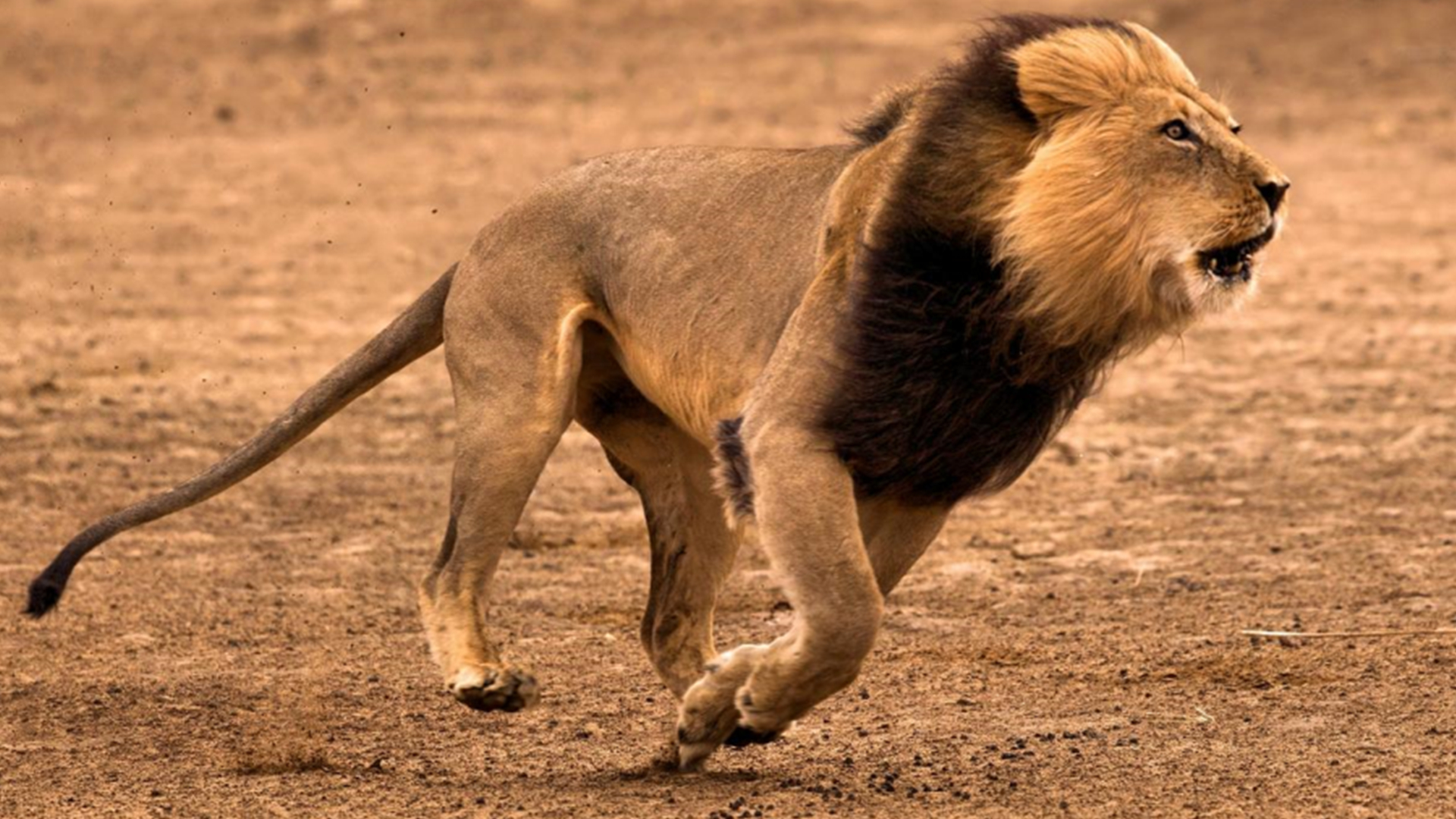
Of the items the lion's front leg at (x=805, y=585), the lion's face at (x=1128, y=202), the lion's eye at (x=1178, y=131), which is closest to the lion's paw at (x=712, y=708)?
the lion's front leg at (x=805, y=585)

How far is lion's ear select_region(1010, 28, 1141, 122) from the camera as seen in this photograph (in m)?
4.61

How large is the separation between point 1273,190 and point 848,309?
83cm

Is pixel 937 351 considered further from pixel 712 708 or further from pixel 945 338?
pixel 712 708

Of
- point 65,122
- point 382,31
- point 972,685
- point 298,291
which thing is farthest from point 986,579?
point 382,31

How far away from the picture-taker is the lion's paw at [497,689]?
17.0 feet

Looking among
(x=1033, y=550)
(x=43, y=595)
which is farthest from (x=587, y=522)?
(x=43, y=595)

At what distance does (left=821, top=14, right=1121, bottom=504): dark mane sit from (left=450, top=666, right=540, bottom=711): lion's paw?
0.88 m

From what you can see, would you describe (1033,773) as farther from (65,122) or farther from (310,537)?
(65,122)

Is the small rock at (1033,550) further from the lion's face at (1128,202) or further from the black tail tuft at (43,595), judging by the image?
the black tail tuft at (43,595)

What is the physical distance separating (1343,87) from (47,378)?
9.09m

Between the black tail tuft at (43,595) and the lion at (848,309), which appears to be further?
the black tail tuft at (43,595)

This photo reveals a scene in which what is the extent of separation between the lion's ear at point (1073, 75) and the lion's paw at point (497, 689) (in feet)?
5.23

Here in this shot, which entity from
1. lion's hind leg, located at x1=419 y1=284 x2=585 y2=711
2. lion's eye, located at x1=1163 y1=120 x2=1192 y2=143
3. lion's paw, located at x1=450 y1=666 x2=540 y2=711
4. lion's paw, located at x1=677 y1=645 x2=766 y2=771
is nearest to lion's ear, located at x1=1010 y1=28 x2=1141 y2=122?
lion's eye, located at x1=1163 y1=120 x2=1192 y2=143

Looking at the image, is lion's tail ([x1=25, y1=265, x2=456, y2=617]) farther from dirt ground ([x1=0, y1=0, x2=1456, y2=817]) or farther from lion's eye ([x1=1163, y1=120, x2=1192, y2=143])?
lion's eye ([x1=1163, y1=120, x2=1192, y2=143])
